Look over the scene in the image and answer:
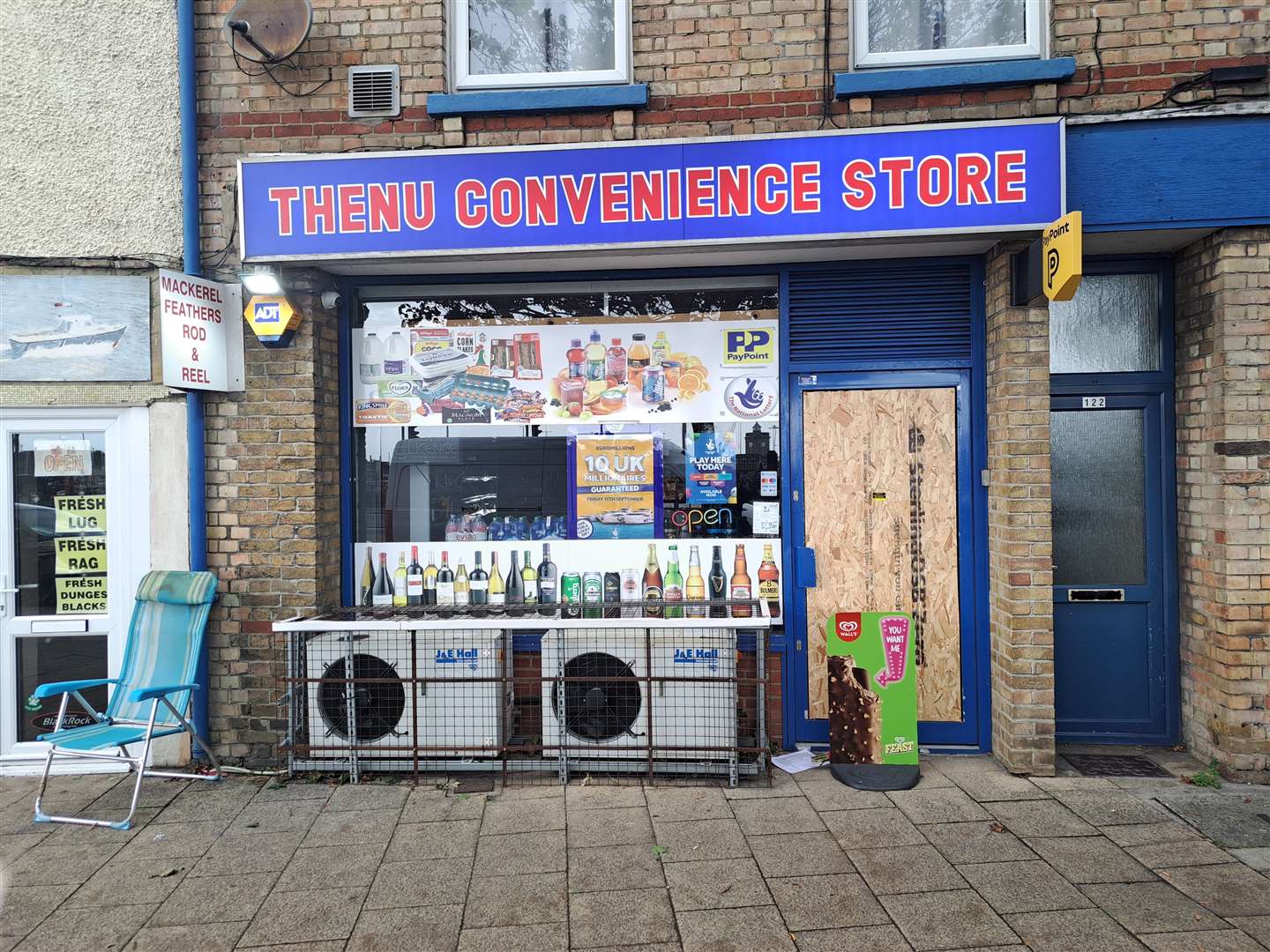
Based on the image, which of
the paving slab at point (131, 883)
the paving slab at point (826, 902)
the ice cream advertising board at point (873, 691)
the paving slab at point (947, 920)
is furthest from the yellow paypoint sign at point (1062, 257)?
the paving slab at point (131, 883)

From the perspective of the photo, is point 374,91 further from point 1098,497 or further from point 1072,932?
point 1072,932

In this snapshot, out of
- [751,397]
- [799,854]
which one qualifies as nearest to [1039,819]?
[799,854]

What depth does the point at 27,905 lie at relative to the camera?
11.2 ft

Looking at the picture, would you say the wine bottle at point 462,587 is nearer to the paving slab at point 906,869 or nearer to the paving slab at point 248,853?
the paving slab at point 248,853

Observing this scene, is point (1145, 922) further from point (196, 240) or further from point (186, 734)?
point (196, 240)

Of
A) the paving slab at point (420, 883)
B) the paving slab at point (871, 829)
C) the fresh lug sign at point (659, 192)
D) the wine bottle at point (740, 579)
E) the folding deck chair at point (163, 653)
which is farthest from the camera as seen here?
the wine bottle at point (740, 579)

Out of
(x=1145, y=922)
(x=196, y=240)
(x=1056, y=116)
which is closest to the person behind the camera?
(x=1145, y=922)

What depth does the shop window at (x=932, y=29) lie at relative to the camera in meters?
4.84

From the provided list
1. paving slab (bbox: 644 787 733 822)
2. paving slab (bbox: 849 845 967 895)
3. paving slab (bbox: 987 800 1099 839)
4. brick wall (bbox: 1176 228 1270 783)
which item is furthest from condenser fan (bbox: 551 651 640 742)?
brick wall (bbox: 1176 228 1270 783)

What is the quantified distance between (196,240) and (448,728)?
3.40 m

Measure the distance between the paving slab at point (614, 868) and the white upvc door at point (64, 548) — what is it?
3350mm

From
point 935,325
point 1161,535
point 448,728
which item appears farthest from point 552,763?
point 1161,535

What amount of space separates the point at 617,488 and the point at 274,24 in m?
3.55

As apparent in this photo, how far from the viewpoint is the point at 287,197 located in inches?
187
